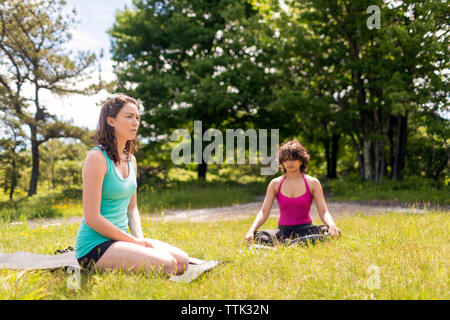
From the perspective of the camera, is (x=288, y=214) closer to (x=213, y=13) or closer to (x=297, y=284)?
(x=297, y=284)

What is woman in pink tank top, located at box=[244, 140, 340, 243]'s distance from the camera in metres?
4.30

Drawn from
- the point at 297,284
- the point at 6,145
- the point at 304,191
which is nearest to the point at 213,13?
the point at 6,145

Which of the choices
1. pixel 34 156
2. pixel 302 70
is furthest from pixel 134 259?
pixel 34 156

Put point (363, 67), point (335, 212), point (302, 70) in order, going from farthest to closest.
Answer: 1. point (302, 70)
2. point (363, 67)
3. point (335, 212)

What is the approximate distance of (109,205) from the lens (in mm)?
3035

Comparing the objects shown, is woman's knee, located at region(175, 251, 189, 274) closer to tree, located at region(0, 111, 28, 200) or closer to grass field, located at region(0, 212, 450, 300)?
grass field, located at region(0, 212, 450, 300)

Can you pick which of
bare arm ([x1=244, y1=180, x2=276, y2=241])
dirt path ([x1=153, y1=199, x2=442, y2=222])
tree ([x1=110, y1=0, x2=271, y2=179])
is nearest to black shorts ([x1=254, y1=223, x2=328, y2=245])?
bare arm ([x1=244, y1=180, x2=276, y2=241])

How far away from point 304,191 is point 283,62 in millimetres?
11208

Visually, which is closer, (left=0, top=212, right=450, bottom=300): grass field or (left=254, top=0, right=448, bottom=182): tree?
(left=0, top=212, right=450, bottom=300): grass field

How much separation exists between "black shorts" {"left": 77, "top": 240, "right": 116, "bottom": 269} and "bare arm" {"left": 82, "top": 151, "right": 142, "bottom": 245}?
0.10 meters

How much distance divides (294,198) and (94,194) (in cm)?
255

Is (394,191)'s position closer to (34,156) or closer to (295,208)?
(295,208)

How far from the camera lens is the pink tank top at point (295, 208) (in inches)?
171
